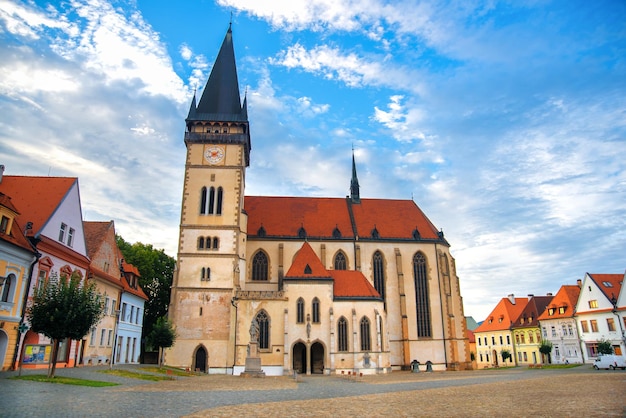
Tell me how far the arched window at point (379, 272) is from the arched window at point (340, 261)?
3.05 meters

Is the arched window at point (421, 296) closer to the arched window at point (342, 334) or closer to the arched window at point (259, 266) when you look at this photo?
the arched window at point (342, 334)

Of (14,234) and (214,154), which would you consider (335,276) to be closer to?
(214,154)

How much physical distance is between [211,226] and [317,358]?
15.1 meters

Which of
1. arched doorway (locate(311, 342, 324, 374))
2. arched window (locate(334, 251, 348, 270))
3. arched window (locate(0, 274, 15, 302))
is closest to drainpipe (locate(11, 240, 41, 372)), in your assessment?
arched window (locate(0, 274, 15, 302))

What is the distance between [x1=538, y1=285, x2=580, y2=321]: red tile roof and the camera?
52.8 meters

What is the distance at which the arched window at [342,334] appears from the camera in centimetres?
3834

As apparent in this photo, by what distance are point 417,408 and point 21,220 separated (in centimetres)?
2254

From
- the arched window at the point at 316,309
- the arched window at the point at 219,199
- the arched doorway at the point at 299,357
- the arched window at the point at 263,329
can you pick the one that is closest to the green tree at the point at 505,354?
the arched doorway at the point at 299,357

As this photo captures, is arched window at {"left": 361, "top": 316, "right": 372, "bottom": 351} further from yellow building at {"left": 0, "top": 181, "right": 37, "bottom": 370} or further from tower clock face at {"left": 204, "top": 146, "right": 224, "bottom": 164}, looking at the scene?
yellow building at {"left": 0, "top": 181, "right": 37, "bottom": 370}

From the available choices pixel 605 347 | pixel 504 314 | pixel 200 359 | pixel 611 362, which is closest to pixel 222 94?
pixel 200 359

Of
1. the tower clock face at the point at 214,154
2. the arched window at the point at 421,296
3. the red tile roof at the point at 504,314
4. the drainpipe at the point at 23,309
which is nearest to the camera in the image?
the drainpipe at the point at 23,309

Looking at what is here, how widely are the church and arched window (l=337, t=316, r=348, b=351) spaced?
9 centimetres

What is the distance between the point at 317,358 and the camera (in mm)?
38688

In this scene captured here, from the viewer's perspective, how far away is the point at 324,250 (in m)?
45.2
